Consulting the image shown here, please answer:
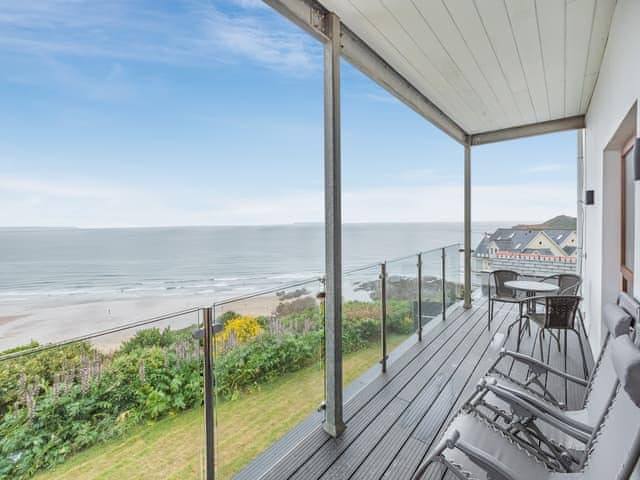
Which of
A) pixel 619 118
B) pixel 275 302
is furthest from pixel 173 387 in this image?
pixel 619 118

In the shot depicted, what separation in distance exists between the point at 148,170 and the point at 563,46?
1022 cm

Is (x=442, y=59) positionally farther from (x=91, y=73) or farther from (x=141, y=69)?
(x=141, y=69)

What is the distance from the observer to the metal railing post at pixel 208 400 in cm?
175

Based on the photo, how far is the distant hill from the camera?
5561mm

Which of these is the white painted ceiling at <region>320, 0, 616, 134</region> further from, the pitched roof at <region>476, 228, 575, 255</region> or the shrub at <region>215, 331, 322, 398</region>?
the pitched roof at <region>476, 228, 575, 255</region>

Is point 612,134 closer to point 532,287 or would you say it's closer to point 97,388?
point 532,287

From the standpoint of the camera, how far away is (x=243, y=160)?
1466 centimetres

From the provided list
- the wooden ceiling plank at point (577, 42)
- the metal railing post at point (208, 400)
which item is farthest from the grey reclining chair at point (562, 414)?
the wooden ceiling plank at point (577, 42)

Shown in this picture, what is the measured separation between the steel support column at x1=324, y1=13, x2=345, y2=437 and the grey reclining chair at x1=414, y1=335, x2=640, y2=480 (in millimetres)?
841

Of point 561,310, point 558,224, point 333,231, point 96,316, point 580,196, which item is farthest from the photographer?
point 558,224

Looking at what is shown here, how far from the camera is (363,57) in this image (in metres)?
2.69

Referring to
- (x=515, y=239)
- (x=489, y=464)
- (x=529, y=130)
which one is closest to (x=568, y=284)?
(x=515, y=239)

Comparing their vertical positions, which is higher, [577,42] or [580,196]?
[577,42]

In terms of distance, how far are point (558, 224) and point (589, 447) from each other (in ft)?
18.2
